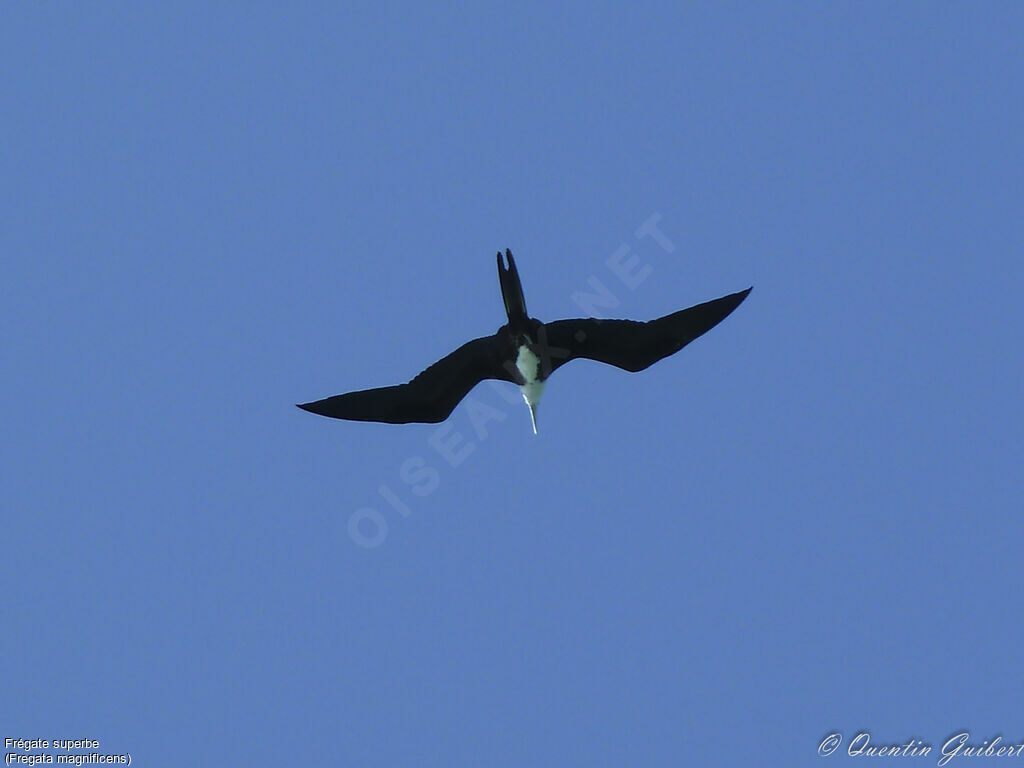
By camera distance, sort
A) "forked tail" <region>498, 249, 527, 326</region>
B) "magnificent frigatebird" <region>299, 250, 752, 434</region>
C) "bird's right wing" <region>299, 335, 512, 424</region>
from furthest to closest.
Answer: "bird's right wing" <region>299, 335, 512, 424</region>, "magnificent frigatebird" <region>299, 250, 752, 434</region>, "forked tail" <region>498, 249, 527, 326</region>

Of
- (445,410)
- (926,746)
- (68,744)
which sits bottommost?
(926,746)

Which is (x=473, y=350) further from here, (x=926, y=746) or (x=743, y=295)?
(x=926, y=746)

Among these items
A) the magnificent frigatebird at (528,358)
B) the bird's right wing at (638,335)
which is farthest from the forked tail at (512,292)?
the bird's right wing at (638,335)

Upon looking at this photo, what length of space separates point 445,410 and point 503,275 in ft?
10.4

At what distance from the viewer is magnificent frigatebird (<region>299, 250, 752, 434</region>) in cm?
1967

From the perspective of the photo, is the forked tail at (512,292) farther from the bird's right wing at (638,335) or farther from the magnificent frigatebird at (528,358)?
the bird's right wing at (638,335)

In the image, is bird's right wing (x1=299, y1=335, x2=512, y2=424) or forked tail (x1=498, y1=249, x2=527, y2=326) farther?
bird's right wing (x1=299, y1=335, x2=512, y2=424)

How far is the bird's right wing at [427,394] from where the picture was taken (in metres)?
20.0

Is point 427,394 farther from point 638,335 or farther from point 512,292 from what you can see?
point 638,335

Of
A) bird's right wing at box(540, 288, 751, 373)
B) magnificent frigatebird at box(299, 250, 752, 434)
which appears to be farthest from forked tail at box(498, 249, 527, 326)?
bird's right wing at box(540, 288, 751, 373)

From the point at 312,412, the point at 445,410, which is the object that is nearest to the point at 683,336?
the point at 445,410

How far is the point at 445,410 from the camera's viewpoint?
20.3 meters

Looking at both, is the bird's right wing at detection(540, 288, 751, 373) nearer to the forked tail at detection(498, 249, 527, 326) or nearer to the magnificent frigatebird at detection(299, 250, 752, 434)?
the magnificent frigatebird at detection(299, 250, 752, 434)

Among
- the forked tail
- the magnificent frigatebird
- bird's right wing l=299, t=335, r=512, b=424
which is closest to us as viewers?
the forked tail
